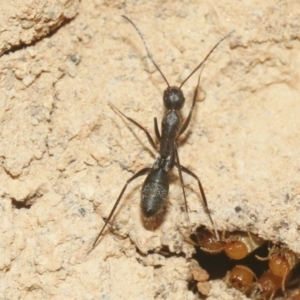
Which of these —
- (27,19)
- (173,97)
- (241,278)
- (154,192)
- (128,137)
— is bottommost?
(241,278)

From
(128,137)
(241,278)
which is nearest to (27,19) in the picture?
(128,137)

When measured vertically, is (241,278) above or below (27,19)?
below

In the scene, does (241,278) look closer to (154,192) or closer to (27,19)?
(154,192)

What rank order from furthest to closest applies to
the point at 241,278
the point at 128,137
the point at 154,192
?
the point at 241,278 < the point at 128,137 < the point at 154,192

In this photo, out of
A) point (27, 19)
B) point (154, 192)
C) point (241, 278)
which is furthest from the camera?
point (241, 278)

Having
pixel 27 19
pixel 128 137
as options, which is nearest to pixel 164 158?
pixel 128 137

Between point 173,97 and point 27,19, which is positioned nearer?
point 27,19

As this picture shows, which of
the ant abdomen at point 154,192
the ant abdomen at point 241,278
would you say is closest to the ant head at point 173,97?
the ant abdomen at point 154,192

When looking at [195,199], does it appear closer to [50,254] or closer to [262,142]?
[262,142]
